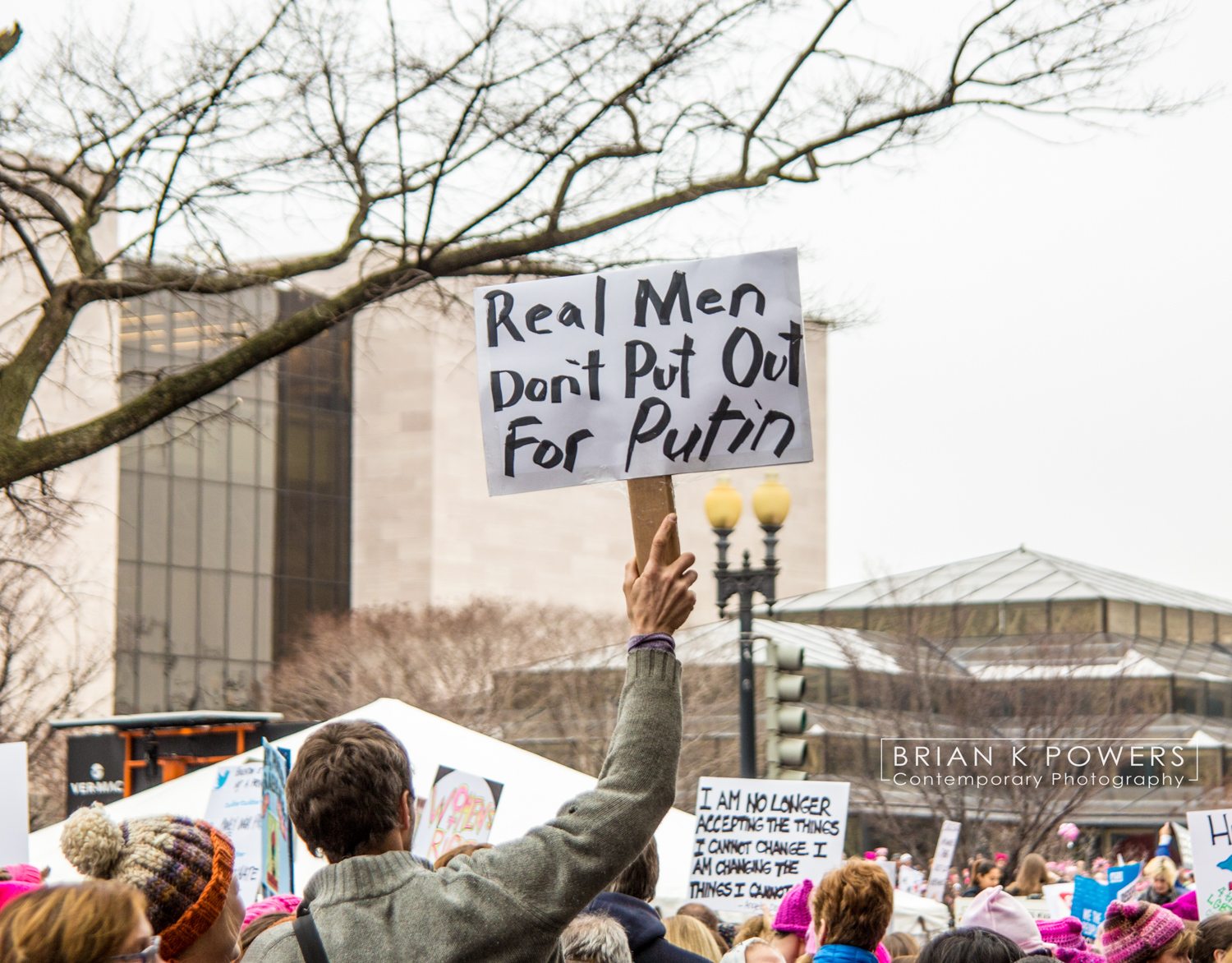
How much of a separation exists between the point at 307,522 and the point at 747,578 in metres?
45.5

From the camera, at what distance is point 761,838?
10000 millimetres

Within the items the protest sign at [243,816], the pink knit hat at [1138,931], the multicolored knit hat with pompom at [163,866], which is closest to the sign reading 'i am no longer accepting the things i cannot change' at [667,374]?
the multicolored knit hat with pompom at [163,866]

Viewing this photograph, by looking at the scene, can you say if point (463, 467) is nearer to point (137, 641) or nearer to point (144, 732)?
point (137, 641)

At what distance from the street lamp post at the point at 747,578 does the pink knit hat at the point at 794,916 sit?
6.64 m

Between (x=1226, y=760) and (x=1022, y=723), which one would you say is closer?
(x=1022, y=723)

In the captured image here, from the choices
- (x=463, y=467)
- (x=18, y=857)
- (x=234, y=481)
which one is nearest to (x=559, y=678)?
(x=234, y=481)

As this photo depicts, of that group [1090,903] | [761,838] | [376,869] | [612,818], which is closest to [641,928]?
[376,869]

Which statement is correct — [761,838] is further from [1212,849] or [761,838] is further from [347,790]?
[347,790]

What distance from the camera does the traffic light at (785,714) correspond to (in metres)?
12.7

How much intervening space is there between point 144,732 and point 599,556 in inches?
1969

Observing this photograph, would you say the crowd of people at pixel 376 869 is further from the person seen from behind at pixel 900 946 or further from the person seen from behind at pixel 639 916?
the person seen from behind at pixel 900 946

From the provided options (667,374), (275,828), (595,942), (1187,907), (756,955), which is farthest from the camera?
(275,828)

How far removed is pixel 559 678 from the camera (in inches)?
1432

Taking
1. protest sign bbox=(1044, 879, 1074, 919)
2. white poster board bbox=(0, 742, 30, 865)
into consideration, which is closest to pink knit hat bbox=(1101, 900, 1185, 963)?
white poster board bbox=(0, 742, 30, 865)
